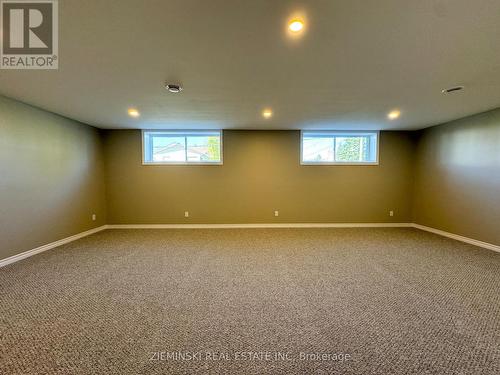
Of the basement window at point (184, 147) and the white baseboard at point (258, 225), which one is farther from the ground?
the basement window at point (184, 147)

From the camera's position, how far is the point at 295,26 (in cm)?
161

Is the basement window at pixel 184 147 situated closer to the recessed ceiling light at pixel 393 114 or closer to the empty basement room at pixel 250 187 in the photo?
the empty basement room at pixel 250 187

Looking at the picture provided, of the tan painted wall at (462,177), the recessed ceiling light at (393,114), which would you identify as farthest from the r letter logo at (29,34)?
the tan painted wall at (462,177)

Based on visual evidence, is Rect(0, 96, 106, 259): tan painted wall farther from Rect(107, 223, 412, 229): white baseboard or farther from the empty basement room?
Rect(107, 223, 412, 229): white baseboard

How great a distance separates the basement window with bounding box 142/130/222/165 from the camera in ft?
17.2

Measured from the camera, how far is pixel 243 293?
231 cm

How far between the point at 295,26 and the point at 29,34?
2.26 metres

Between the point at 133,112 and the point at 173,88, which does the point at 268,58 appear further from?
the point at 133,112

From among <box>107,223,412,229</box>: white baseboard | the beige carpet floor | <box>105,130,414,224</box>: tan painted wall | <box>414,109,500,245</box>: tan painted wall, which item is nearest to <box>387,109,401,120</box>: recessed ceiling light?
<box>105,130,414,224</box>: tan painted wall

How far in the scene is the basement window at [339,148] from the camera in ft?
17.4

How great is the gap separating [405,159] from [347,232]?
256 cm

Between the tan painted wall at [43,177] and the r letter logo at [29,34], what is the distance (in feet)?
5.23

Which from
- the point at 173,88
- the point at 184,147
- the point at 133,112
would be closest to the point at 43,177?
the point at 133,112

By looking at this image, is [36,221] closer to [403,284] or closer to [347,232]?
[403,284]
